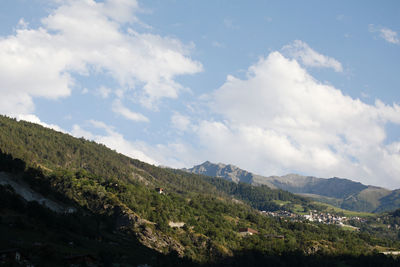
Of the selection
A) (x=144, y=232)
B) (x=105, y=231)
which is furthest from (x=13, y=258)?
(x=144, y=232)

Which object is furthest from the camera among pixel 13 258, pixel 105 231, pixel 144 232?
pixel 144 232

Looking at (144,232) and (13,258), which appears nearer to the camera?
(13,258)

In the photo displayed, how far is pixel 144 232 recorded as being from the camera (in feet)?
507

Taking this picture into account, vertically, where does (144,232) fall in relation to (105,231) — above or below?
above

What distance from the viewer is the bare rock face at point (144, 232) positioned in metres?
151

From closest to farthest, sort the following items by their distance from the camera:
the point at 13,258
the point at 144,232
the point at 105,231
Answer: the point at 13,258 < the point at 105,231 < the point at 144,232

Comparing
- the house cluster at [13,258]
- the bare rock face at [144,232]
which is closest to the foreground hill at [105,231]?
the bare rock face at [144,232]

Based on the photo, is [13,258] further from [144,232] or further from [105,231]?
[144,232]

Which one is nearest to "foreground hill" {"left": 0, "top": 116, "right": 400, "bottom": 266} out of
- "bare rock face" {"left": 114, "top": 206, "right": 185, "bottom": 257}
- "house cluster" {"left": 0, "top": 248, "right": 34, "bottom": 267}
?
"bare rock face" {"left": 114, "top": 206, "right": 185, "bottom": 257}

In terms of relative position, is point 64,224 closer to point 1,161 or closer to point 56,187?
point 1,161

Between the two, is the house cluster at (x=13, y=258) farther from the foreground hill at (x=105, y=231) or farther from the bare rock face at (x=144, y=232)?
the bare rock face at (x=144, y=232)

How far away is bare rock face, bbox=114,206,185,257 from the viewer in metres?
151

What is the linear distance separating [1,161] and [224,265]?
9470 centimetres

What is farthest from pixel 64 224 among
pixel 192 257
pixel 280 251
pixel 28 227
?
pixel 280 251
